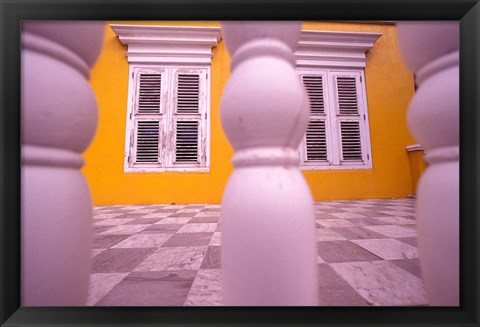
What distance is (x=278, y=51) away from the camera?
15.9 inches

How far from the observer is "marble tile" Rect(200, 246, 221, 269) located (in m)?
0.94

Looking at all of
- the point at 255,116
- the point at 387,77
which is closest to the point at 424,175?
the point at 255,116

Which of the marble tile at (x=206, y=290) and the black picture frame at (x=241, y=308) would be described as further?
the marble tile at (x=206, y=290)

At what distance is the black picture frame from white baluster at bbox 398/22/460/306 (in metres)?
0.02

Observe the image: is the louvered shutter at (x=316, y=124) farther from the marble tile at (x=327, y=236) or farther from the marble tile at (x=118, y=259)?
the marble tile at (x=118, y=259)

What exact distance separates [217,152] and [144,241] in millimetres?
2711

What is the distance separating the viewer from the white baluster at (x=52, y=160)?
328 mm

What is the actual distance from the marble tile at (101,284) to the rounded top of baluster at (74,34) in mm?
620

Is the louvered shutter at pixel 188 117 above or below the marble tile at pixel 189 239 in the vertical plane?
above

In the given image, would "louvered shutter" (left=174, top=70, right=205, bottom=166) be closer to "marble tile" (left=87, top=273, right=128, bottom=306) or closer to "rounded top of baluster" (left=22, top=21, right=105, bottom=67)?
"marble tile" (left=87, top=273, right=128, bottom=306)

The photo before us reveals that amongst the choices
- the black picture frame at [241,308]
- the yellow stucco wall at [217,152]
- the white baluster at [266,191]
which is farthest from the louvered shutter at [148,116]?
the white baluster at [266,191]

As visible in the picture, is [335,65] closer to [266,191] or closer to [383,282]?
[383,282]

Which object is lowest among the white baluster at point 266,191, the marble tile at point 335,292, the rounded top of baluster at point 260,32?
the marble tile at point 335,292
